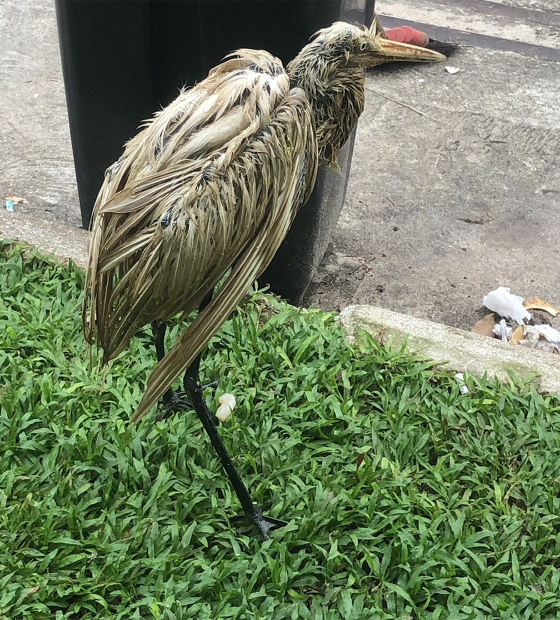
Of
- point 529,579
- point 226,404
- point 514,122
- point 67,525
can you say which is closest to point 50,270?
point 226,404

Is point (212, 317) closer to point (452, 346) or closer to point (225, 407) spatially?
point (225, 407)

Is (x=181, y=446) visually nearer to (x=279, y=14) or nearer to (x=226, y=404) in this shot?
(x=226, y=404)

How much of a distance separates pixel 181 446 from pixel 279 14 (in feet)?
6.28

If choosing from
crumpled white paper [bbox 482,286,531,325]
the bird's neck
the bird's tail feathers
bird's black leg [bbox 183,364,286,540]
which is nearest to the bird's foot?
bird's black leg [bbox 183,364,286,540]

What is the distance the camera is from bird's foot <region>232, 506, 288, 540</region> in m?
2.81

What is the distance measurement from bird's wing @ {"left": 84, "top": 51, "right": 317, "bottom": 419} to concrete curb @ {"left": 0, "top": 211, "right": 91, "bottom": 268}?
59.4 inches

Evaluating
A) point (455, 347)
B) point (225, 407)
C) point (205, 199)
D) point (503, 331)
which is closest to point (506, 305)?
point (503, 331)

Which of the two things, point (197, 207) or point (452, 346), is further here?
point (452, 346)

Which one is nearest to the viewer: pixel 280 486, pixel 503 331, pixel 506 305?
pixel 280 486

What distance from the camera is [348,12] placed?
346 cm

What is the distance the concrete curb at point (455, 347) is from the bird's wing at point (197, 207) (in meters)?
1.28

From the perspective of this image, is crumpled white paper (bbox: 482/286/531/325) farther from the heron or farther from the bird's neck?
the heron

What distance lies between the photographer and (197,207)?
2207 mm

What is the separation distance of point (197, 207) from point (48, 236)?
2151 mm
